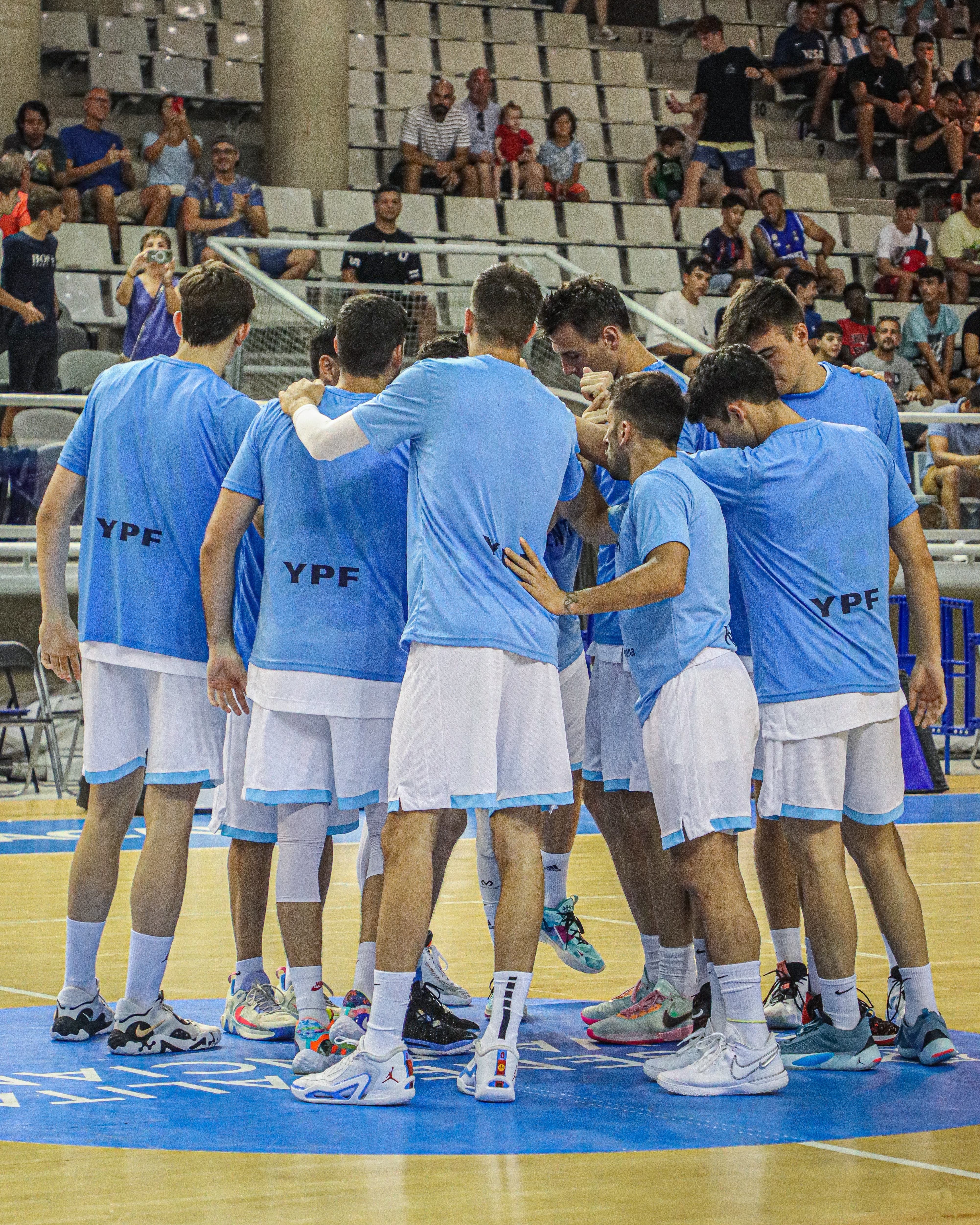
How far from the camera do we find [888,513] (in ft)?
16.3

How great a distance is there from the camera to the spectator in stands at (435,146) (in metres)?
16.2

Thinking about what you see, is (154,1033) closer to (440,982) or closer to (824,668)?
(440,982)

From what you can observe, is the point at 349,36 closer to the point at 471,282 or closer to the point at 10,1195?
the point at 471,282

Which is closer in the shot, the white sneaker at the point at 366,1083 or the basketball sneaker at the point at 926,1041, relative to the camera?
the white sneaker at the point at 366,1083

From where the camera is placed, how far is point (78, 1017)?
16.5 ft

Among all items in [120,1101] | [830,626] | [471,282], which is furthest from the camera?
[471,282]

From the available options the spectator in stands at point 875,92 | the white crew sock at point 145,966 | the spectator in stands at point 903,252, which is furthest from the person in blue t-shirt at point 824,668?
the spectator in stands at point 875,92

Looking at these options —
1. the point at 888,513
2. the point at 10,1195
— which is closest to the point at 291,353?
the point at 888,513

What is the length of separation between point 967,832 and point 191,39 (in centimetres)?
1137

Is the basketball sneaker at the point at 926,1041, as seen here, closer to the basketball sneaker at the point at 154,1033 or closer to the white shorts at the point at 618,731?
the white shorts at the point at 618,731

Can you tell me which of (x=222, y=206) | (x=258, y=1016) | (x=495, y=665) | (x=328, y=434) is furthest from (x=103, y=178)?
(x=495, y=665)

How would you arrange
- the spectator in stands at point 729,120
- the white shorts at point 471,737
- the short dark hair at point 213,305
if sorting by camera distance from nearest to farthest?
the white shorts at point 471,737 < the short dark hair at point 213,305 < the spectator in stands at point 729,120

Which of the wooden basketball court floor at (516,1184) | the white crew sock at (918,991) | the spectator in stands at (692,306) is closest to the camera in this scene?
the wooden basketball court floor at (516,1184)

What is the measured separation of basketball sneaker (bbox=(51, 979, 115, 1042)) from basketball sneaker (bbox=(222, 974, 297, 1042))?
0.33m
